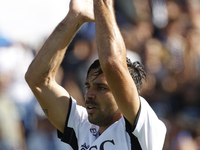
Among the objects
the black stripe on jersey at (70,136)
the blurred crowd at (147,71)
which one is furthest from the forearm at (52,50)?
the blurred crowd at (147,71)

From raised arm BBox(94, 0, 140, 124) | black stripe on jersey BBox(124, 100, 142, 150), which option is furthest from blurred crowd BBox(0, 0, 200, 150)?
raised arm BBox(94, 0, 140, 124)

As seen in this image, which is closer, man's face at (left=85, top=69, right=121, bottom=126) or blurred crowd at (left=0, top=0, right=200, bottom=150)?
man's face at (left=85, top=69, right=121, bottom=126)

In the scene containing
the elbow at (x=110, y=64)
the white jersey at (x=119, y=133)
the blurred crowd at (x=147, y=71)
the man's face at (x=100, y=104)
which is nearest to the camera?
the elbow at (x=110, y=64)

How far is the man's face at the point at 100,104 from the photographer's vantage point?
7.73ft

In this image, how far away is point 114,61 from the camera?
1.97m

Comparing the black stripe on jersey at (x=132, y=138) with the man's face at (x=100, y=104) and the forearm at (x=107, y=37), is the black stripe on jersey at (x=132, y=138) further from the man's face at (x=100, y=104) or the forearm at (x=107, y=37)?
the forearm at (x=107, y=37)

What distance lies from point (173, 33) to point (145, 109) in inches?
118

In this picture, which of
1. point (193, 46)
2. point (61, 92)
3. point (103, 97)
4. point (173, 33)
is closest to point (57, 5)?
point (173, 33)

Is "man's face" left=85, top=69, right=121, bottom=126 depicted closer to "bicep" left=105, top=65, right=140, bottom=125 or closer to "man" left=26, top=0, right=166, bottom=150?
"man" left=26, top=0, right=166, bottom=150

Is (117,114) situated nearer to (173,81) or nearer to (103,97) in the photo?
(103,97)

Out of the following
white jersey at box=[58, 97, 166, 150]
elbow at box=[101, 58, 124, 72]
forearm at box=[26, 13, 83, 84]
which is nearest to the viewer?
elbow at box=[101, 58, 124, 72]

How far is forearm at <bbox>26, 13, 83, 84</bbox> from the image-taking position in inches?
98.6

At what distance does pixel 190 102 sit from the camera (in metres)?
4.80

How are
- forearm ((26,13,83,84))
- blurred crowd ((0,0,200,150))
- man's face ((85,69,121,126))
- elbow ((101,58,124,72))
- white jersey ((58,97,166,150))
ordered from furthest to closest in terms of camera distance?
blurred crowd ((0,0,200,150))
forearm ((26,13,83,84))
man's face ((85,69,121,126))
white jersey ((58,97,166,150))
elbow ((101,58,124,72))
